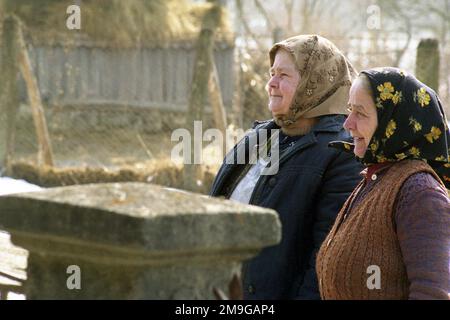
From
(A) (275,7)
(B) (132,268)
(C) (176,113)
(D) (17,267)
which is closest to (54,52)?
(C) (176,113)

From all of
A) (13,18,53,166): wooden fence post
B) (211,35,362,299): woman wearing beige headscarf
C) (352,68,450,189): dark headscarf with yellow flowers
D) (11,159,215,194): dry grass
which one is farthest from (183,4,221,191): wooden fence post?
(352,68,450,189): dark headscarf with yellow flowers

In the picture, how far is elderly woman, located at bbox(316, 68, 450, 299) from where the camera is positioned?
2588mm

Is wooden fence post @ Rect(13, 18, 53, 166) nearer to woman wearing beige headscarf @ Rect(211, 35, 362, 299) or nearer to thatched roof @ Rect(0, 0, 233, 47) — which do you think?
thatched roof @ Rect(0, 0, 233, 47)

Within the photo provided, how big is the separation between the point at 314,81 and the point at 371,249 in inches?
44.1

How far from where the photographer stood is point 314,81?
12.2ft

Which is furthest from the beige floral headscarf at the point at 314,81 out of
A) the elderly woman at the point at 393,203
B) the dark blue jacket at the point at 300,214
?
the elderly woman at the point at 393,203

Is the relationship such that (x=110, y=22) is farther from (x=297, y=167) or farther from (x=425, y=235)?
(x=425, y=235)

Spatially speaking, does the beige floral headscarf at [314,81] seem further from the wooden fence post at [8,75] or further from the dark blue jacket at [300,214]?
the wooden fence post at [8,75]

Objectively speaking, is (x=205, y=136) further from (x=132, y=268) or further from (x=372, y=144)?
(x=132, y=268)

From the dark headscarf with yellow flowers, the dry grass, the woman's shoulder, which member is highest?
the dark headscarf with yellow flowers

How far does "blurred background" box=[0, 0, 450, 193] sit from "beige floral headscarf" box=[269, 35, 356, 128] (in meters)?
5.77

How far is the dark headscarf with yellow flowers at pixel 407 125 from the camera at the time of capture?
281 centimetres

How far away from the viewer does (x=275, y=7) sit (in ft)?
108

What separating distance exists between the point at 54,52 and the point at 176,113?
197 centimetres
